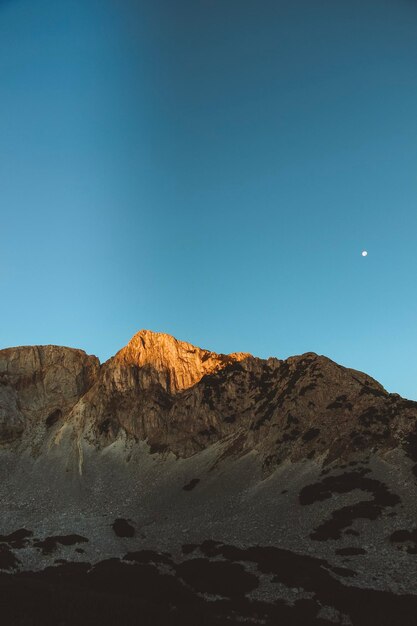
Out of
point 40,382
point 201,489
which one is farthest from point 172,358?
point 201,489

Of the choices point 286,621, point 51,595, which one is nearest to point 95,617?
point 51,595

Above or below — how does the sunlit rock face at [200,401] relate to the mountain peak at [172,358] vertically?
below

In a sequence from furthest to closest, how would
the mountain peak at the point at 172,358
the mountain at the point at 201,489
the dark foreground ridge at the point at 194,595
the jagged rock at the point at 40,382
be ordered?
the mountain peak at the point at 172,358
the jagged rock at the point at 40,382
the mountain at the point at 201,489
the dark foreground ridge at the point at 194,595

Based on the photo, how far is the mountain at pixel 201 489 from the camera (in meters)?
30.2

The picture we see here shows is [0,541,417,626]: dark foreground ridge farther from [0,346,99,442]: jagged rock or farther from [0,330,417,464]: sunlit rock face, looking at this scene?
[0,346,99,442]: jagged rock

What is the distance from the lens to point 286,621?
26.0 m

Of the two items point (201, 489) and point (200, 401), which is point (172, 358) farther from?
point (201, 489)

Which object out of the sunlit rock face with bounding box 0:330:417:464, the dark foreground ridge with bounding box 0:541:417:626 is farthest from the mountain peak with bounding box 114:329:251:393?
the dark foreground ridge with bounding box 0:541:417:626

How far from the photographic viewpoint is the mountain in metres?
30.2

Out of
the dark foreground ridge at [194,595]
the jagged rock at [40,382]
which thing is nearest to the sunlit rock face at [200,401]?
the jagged rock at [40,382]

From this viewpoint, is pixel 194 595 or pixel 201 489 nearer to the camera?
pixel 194 595

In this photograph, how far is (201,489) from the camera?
7481 centimetres

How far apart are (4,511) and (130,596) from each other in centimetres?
5262

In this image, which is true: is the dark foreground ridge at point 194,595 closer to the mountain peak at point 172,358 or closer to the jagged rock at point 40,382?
the jagged rock at point 40,382
